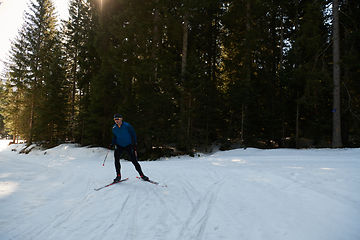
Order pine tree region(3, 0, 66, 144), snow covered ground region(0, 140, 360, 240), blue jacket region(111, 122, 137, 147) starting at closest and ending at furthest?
1. snow covered ground region(0, 140, 360, 240)
2. blue jacket region(111, 122, 137, 147)
3. pine tree region(3, 0, 66, 144)

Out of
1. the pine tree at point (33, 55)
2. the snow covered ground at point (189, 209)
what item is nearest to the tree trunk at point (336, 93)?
the snow covered ground at point (189, 209)

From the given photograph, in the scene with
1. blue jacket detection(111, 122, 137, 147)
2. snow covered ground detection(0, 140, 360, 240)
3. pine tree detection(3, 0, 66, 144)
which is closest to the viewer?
snow covered ground detection(0, 140, 360, 240)

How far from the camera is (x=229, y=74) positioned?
2027cm

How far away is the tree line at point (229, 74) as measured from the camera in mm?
14250

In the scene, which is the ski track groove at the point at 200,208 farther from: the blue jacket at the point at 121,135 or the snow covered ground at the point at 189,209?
the blue jacket at the point at 121,135

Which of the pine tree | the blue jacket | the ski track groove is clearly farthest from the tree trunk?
the pine tree

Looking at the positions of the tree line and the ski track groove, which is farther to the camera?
the tree line

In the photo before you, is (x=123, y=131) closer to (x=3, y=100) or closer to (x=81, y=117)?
(x=81, y=117)

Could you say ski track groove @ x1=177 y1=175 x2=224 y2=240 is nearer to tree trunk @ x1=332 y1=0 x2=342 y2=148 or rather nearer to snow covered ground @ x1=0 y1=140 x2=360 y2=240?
snow covered ground @ x1=0 y1=140 x2=360 y2=240

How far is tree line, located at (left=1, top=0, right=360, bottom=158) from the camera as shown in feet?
46.8

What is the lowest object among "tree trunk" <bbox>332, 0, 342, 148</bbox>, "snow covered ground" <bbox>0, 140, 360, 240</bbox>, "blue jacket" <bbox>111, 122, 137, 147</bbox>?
"snow covered ground" <bbox>0, 140, 360, 240</bbox>

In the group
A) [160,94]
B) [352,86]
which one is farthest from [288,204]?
[352,86]

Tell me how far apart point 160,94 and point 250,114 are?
8.39 m

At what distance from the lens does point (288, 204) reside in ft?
12.4
